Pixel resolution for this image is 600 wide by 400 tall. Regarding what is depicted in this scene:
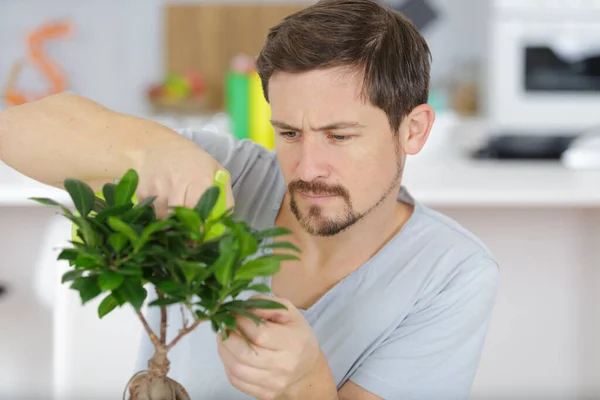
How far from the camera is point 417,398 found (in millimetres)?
→ 1355

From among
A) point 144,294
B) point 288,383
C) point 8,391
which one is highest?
point 144,294

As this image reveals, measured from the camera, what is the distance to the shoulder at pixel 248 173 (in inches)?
60.7

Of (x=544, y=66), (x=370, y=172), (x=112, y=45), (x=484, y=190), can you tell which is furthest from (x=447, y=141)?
(x=370, y=172)

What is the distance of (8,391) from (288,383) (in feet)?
5.62

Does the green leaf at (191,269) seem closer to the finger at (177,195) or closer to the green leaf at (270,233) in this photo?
the green leaf at (270,233)

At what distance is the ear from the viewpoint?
138cm

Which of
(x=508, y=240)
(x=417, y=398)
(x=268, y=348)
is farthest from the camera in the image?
(x=508, y=240)

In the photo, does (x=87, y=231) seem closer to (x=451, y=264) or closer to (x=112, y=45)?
(x=451, y=264)

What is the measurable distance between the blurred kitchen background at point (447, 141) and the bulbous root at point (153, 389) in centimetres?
126

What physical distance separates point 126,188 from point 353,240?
2.12 ft

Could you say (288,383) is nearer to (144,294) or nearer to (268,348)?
(268,348)

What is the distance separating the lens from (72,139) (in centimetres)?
124

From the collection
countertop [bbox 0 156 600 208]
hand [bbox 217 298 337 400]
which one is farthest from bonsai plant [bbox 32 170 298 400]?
countertop [bbox 0 156 600 208]

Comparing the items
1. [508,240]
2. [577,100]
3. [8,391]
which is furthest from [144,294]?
[577,100]
